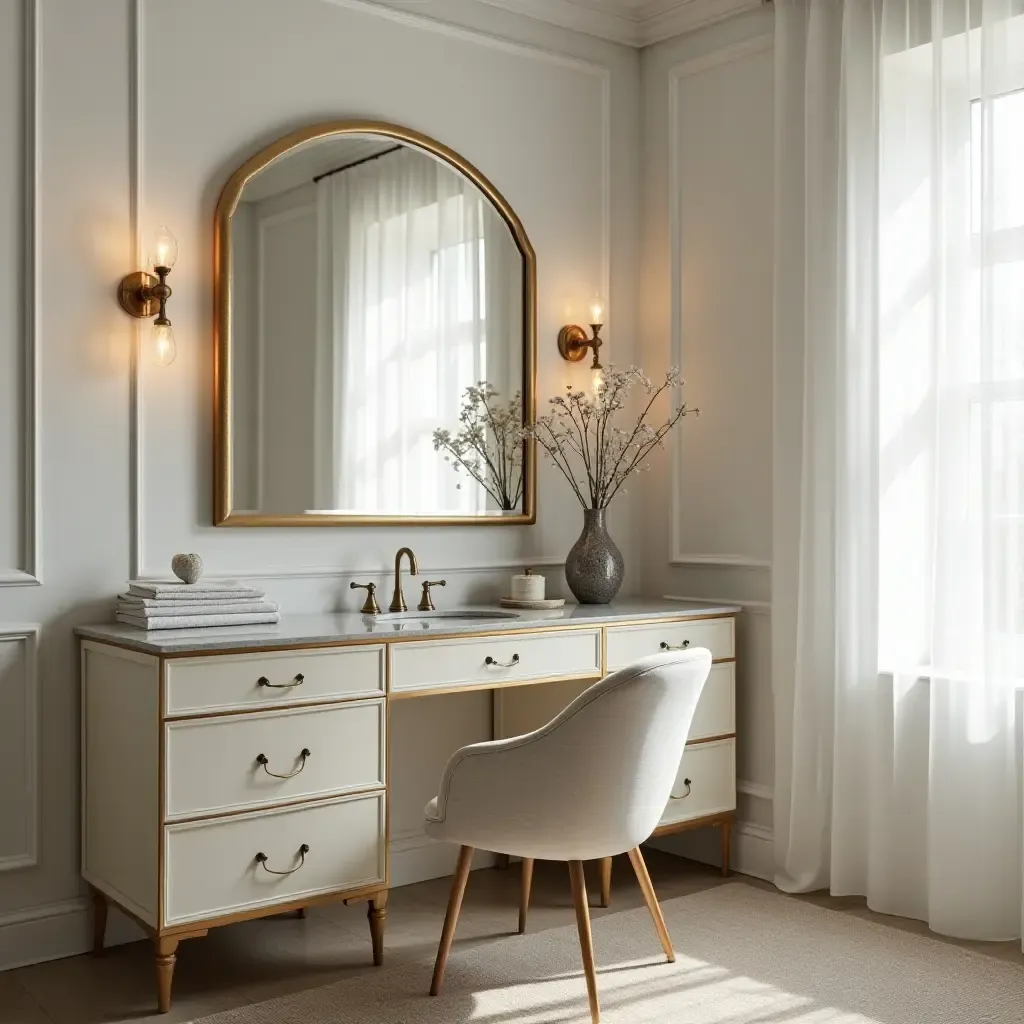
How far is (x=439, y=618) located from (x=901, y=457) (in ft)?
4.33

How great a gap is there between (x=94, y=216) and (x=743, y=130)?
195cm

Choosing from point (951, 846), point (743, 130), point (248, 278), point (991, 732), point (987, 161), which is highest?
point (743, 130)

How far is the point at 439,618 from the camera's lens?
3338mm

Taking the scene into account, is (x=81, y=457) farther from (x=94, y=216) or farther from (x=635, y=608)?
(x=635, y=608)

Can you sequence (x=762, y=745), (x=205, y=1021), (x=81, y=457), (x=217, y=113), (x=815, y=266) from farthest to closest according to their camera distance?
(x=762, y=745)
(x=815, y=266)
(x=217, y=113)
(x=81, y=457)
(x=205, y=1021)

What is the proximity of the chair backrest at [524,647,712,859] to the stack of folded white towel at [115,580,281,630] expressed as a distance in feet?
2.59

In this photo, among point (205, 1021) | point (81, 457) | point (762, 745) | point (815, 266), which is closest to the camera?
point (205, 1021)

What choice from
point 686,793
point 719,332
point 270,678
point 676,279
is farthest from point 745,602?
point 270,678

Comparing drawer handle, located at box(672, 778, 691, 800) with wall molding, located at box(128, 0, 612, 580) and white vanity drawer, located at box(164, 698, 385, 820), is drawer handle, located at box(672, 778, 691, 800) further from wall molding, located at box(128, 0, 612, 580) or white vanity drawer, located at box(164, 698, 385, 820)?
white vanity drawer, located at box(164, 698, 385, 820)

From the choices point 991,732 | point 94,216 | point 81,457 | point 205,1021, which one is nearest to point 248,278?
point 94,216

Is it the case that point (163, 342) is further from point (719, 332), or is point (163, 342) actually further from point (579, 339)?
point (719, 332)

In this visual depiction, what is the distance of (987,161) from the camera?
301 centimetres

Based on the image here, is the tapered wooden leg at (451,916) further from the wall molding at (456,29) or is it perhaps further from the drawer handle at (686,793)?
the wall molding at (456,29)

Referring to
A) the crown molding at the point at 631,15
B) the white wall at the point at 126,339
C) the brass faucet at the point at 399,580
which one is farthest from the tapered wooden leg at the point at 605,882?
the crown molding at the point at 631,15
